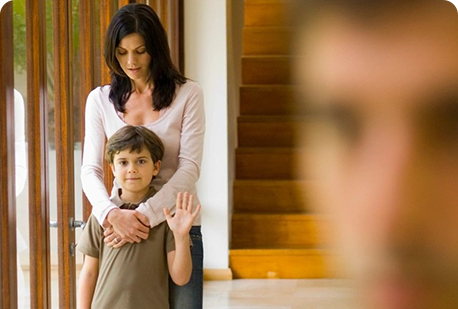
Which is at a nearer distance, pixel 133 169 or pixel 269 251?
pixel 133 169

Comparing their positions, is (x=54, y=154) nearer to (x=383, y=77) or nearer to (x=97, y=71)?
(x=97, y=71)

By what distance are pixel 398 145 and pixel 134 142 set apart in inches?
29.0

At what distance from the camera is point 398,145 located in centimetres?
20

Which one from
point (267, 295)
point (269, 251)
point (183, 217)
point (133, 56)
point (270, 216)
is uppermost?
point (133, 56)

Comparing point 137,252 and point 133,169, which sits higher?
point 133,169

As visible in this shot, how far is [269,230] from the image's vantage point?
128 inches

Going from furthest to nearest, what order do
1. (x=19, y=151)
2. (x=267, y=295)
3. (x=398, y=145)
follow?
(x=267, y=295), (x=19, y=151), (x=398, y=145)

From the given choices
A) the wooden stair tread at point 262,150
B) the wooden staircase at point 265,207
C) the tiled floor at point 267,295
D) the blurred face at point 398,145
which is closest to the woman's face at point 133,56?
the blurred face at point 398,145

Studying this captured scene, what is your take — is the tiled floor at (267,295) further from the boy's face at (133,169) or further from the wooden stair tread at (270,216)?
the boy's face at (133,169)

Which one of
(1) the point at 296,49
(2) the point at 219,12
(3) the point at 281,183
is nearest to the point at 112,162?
(1) the point at 296,49

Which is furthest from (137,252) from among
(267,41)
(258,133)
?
(258,133)

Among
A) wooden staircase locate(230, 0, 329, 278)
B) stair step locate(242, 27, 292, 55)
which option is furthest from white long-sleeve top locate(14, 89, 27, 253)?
wooden staircase locate(230, 0, 329, 278)

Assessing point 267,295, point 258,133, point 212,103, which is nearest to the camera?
point 267,295

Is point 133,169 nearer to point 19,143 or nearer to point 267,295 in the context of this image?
point 19,143
